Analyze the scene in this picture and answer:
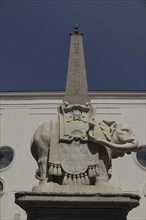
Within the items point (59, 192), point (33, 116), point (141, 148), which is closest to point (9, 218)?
point (33, 116)

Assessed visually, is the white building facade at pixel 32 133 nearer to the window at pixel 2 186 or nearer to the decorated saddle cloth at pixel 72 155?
the window at pixel 2 186

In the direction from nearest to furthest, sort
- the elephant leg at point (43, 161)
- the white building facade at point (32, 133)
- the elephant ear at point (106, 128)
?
the elephant leg at point (43, 161), the elephant ear at point (106, 128), the white building facade at point (32, 133)

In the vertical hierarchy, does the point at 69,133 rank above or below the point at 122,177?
above

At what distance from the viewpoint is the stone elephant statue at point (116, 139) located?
4.39 metres

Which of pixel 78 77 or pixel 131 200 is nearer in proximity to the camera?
pixel 131 200

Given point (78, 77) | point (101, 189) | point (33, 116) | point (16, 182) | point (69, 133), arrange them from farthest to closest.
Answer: point (33, 116) < point (16, 182) < point (78, 77) < point (69, 133) < point (101, 189)

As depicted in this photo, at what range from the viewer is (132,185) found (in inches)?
605

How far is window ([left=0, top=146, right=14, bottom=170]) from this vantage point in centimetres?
1612

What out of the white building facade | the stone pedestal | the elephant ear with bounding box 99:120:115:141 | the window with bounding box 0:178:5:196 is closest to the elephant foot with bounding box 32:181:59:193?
the stone pedestal

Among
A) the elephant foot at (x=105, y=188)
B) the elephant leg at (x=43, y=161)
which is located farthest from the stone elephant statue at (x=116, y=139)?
the elephant leg at (x=43, y=161)

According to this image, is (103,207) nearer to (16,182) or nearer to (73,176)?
(73,176)

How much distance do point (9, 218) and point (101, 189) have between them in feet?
38.7

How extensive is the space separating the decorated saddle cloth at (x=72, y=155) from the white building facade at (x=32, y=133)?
36.5 feet

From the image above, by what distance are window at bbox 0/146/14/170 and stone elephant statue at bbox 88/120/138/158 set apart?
40.1 feet
